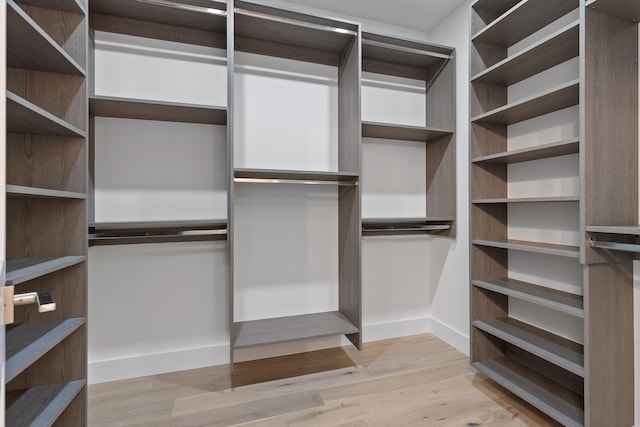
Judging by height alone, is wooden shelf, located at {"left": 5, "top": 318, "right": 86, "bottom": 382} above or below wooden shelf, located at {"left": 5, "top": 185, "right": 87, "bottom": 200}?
below

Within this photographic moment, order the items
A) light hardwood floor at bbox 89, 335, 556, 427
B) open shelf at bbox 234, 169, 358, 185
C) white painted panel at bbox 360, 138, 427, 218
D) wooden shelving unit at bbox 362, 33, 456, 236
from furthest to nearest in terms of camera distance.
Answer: white painted panel at bbox 360, 138, 427, 218 < wooden shelving unit at bbox 362, 33, 456, 236 < open shelf at bbox 234, 169, 358, 185 < light hardwood floor at bbox 89, 335, 556, 427

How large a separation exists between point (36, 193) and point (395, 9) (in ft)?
8.03

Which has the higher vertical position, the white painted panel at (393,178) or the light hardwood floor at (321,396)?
the white painted panel at (393,178)

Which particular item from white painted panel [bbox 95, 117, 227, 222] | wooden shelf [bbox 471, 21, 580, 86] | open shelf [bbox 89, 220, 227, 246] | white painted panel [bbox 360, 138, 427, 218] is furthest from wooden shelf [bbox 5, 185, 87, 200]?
wooden shelf [bbox 471, 21, 580, 86]

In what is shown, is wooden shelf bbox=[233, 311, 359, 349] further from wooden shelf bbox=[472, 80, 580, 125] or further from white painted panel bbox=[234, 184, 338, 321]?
wooden shelf bbox=[472, 80, 580, 125]

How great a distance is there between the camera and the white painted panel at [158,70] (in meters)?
1.92

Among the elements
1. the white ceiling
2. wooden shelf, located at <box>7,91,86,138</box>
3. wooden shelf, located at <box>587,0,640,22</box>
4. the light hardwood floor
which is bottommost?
the light hardwood floor

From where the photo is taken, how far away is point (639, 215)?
1475 millimetres

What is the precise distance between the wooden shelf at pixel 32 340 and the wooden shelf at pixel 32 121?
0.82 metres

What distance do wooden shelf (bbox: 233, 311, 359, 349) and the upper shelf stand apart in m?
1.91

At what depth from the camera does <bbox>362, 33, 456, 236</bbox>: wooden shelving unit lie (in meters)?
2.26

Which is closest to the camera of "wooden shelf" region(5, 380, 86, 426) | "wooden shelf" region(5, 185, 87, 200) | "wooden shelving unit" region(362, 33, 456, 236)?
"wooden shelf" region(5, 185, 87, 200)

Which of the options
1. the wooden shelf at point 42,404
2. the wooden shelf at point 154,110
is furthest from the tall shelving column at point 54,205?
the wooden shelf at point 154,110

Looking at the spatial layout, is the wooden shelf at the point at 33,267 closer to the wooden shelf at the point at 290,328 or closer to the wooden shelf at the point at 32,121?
the wooden shelf at the point at 32,121
